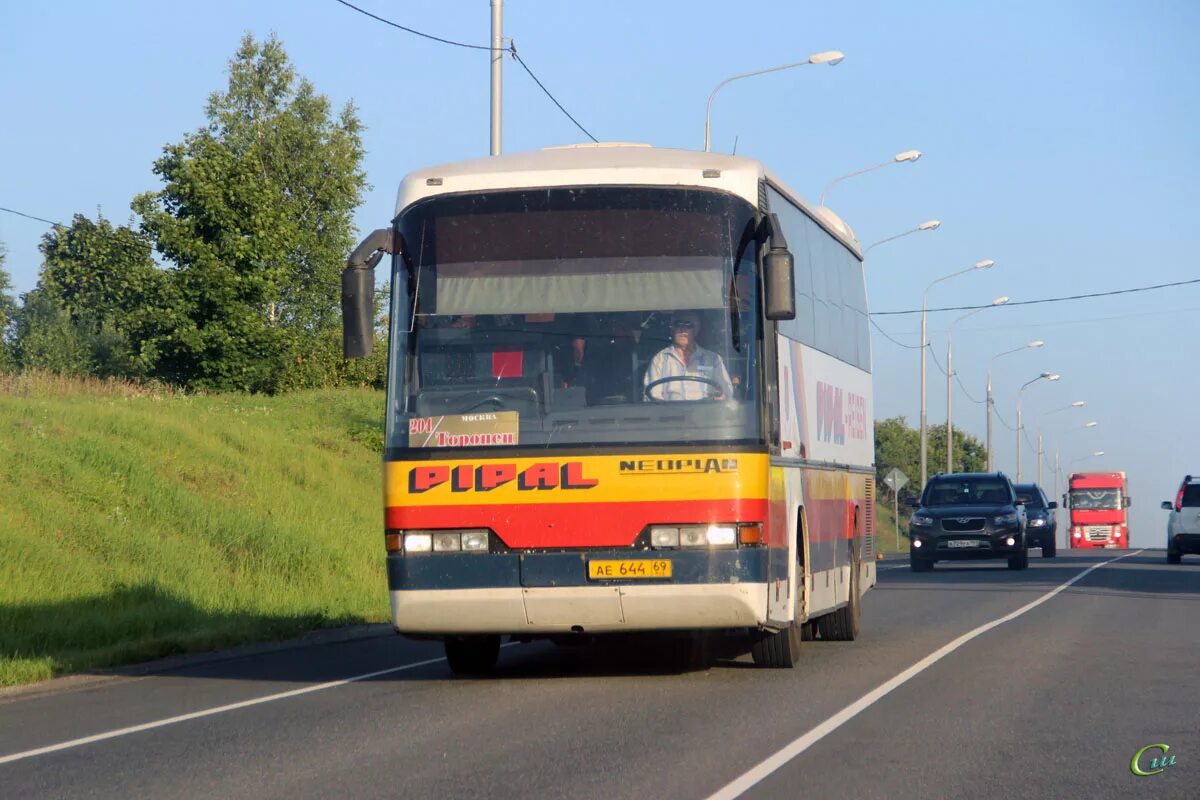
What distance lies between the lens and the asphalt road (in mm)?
8062

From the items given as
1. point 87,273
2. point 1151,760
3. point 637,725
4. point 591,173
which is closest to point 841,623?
point 591,173

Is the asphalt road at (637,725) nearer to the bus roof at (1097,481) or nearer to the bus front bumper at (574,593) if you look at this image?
the bus front bumper at (574,593)

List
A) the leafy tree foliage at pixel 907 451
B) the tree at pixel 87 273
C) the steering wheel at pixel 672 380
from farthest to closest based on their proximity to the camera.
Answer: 1. the leafy tree foliage at pixel 907 451
2. the tree at pixel 87 273
3. the steering wheel at pixel 672 380

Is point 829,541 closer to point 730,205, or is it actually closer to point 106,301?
point 730,205

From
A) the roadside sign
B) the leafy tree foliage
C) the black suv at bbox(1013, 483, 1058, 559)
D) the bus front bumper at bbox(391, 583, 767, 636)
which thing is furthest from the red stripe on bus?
the leafy tree foliage

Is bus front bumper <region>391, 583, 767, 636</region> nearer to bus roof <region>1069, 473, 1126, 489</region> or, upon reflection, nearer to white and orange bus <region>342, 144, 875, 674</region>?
white and orange bus <region>342, 144, 875, 674</region>

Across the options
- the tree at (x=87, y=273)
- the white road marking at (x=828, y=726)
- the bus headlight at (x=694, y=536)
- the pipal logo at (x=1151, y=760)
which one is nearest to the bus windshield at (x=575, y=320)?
the bus headlight at (x=694, y=536)

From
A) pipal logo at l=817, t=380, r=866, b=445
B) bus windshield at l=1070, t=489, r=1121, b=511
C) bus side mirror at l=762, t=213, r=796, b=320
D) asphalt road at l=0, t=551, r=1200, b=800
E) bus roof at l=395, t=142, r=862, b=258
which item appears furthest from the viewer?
bus windshield at l=1070, t=489, r=1121, b=511

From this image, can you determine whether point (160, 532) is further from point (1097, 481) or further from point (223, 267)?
point (1097, 481)

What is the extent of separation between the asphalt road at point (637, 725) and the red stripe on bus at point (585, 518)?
1056 millimetres

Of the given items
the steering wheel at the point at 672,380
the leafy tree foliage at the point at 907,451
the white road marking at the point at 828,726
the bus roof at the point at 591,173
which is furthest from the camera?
the leafy tree foliage at the point at 907,451

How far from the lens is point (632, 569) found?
11766mm

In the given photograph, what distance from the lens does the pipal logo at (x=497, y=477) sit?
11.8 metres

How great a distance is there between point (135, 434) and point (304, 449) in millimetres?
6091
